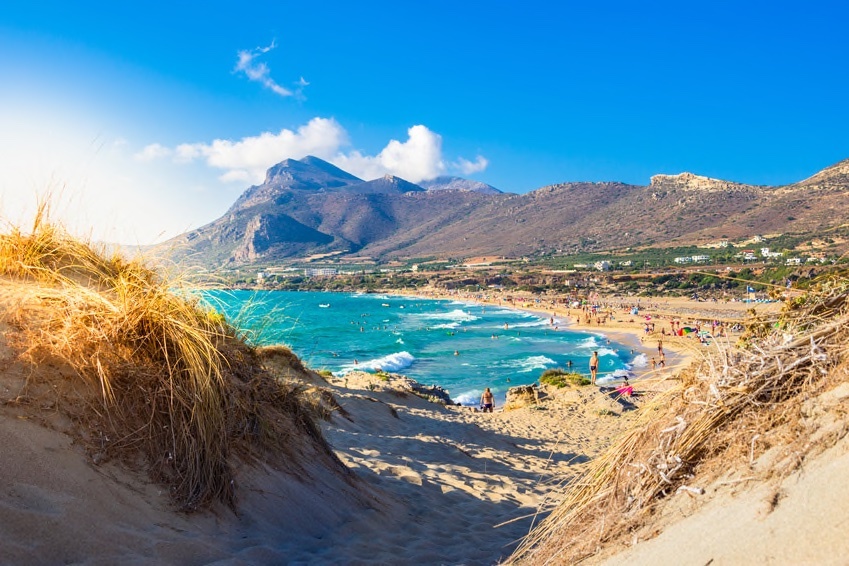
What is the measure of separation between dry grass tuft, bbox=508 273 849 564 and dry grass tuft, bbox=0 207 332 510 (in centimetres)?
236

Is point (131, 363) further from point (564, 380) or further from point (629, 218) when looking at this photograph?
point (629, 218)

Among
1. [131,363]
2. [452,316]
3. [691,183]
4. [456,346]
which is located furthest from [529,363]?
[691,183]

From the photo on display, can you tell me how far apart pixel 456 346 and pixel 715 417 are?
46.7 metres

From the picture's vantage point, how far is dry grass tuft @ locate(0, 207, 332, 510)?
130 inches

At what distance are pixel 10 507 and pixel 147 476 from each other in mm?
801

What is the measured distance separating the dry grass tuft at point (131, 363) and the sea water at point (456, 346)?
14.0 metres

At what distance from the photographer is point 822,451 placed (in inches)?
76.6

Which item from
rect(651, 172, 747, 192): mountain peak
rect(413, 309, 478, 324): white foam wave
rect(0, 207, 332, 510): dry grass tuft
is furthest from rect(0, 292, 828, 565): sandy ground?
rect(651, 172, 747, 192): mountain peak

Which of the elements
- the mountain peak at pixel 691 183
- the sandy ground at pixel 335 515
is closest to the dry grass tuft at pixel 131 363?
the sandy ground at pixel 335 515

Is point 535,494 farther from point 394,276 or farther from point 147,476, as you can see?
point 394,276

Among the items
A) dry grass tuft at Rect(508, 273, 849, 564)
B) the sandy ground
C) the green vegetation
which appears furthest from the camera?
the green vegetation

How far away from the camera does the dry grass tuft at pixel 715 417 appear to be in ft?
7.39

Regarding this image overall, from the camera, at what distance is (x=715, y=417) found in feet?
7.90

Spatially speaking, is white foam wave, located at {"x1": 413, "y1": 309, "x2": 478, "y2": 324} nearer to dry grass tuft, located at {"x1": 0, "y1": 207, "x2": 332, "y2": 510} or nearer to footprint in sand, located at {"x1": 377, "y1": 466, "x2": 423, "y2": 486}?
footprint in sand, located at {"x1": 377, "y1": 466, "x2": 423, "y2": 486}
